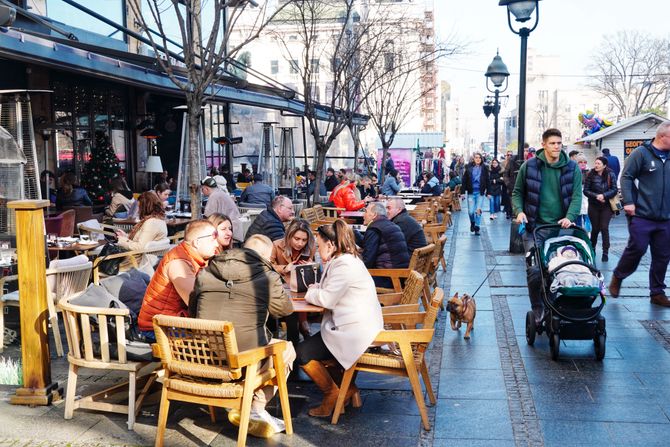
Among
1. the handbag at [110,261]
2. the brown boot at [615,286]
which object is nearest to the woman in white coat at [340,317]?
the handbag at [110,261]

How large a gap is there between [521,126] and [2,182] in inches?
366

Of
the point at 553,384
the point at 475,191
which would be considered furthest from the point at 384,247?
the point at 475,191

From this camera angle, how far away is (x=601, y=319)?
6.83 m

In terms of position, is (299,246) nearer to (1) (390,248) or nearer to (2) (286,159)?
(1) (390,248)

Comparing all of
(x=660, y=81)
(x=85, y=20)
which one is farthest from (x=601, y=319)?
(x=660, y=81)

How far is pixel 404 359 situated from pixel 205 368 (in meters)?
1.34

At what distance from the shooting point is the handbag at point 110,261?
8422 millimetres

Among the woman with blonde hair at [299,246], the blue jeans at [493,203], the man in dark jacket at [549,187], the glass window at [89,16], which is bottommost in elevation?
the blue jeans at [493,203]

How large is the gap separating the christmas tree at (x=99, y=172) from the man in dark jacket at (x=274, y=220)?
393 inches

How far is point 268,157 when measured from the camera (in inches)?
889

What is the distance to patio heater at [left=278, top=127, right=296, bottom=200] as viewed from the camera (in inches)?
916

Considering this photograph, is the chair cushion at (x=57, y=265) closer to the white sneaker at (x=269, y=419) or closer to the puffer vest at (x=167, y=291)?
the puffer vest at (x=167, y=291)

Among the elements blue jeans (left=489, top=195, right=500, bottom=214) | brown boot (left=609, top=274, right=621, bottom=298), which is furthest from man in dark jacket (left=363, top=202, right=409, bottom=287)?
blue jeans (left=489, top=195, right=500, bottom=214)

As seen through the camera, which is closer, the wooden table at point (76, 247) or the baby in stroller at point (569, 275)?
the baby in stroller at point (569, 275)
